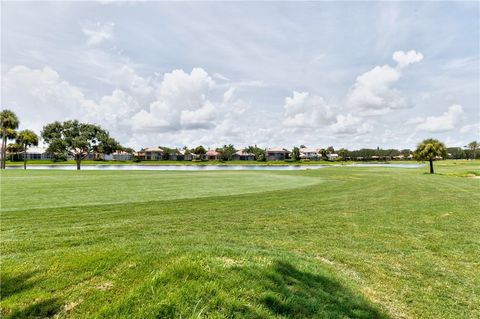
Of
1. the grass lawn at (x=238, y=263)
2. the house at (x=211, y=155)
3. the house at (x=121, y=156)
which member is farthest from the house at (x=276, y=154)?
the grass lawn at (x=238, y=263)

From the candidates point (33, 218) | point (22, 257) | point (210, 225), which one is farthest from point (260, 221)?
point (33, 218)

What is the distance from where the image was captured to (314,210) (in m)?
13.3

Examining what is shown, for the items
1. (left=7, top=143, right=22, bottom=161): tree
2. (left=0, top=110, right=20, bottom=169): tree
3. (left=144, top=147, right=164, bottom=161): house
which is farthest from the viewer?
(left=144, top=147, right=164, bottom=161): house

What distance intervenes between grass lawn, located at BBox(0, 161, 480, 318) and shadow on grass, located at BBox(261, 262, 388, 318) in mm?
22

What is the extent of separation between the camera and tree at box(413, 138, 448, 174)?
150 ft

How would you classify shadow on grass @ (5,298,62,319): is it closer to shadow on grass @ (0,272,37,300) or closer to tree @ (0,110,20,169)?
shadow on grass @ (0,272,37,300)

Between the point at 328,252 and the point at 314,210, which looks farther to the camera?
the point at 314,210

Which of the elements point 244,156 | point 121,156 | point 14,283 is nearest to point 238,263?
point 14,283

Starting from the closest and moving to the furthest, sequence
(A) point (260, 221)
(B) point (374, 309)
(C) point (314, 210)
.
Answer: (B) point (374, 309) < (A) point (260, 221) < (C) point (314, 210)

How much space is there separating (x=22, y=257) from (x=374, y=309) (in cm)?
706

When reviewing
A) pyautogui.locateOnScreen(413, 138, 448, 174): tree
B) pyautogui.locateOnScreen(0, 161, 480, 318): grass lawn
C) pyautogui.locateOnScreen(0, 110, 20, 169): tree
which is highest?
pyautogui.locateOnScreen(0, 110, 20, 169): tree

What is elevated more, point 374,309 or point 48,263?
point 48,263

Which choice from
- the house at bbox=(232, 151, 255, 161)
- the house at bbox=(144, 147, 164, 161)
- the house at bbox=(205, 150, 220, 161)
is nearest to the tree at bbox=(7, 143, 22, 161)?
the house at bbox=(144, 147, 164, 161)

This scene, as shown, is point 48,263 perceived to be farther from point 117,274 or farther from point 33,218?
point 33,218
